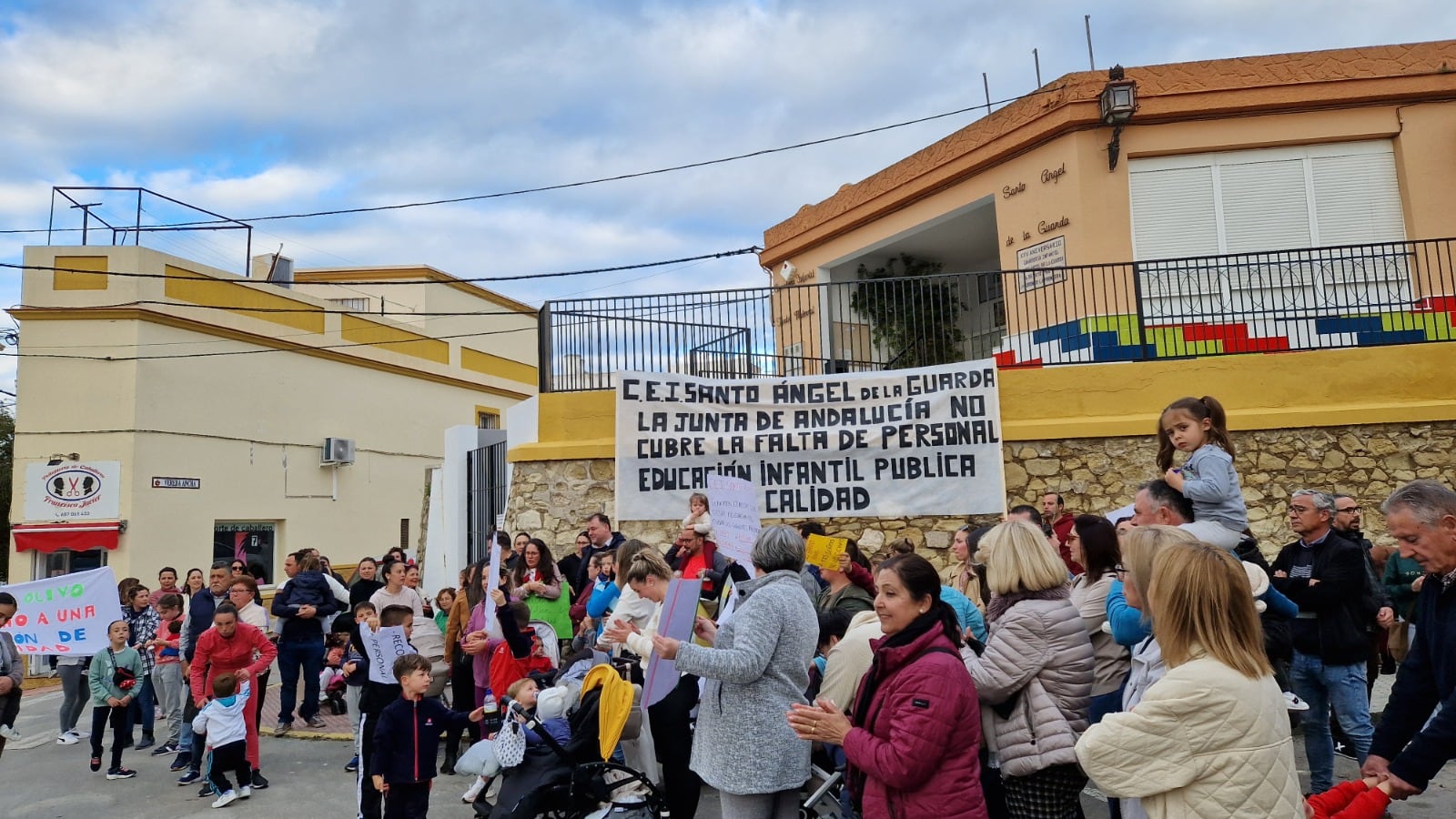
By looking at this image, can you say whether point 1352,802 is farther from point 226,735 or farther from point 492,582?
point 226,735

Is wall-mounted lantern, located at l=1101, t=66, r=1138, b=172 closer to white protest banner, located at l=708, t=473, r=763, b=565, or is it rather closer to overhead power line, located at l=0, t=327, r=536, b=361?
white protest banner, located at l=708, t=473, r=763, b=565

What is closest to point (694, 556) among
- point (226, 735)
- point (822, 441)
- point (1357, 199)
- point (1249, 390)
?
point (822, 441)

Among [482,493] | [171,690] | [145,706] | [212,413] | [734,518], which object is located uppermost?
[212,413]

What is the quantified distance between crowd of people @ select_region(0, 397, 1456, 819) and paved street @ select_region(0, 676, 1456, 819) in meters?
0.32

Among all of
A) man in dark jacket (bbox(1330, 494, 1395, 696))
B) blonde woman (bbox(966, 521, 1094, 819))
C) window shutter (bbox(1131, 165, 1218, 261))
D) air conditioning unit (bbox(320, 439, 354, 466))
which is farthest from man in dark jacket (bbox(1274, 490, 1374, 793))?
air conditioning unit (bbox(320, 439, 354, 466))

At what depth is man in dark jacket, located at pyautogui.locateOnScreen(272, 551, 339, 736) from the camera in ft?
31.1

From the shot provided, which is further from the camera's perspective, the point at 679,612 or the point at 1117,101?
the point at 1117,101

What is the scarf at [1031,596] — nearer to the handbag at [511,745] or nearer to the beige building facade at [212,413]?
the handbag at [511,745]

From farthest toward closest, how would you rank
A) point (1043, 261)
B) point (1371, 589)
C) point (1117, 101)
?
point (1043, 261) < point (1117, 101) < point (1371, 589)

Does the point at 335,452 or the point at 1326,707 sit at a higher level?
the point at 335,452

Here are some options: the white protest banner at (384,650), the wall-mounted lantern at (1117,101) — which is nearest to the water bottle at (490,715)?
the white protest banner at (384,650)

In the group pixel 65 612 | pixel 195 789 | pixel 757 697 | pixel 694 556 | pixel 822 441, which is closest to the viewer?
pixel 757 697

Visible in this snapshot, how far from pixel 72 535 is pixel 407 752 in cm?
1475

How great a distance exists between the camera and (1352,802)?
9.23 feet
